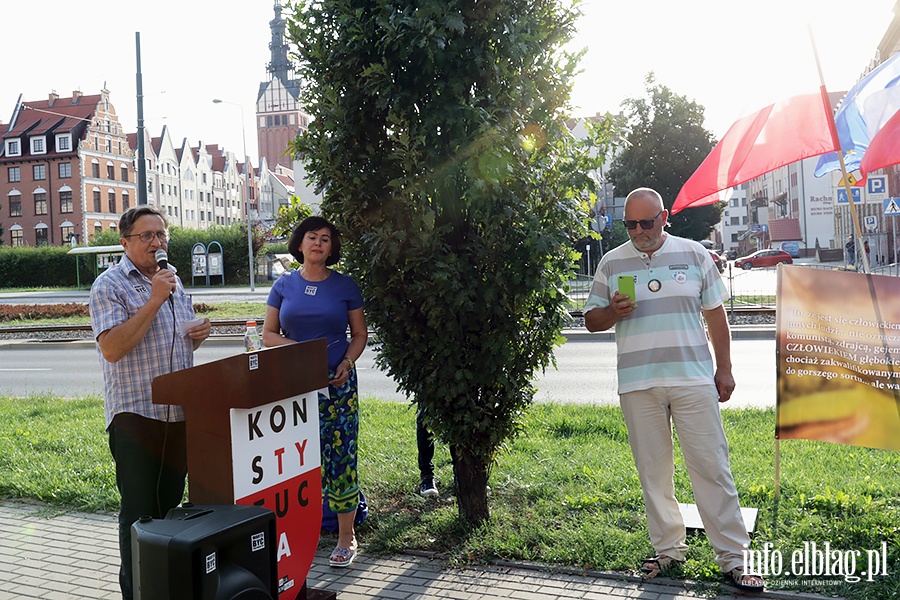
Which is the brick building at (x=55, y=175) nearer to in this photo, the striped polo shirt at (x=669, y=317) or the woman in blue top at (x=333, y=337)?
the woman in blue top at (x=333, y=337)

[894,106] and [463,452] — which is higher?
[894,106]

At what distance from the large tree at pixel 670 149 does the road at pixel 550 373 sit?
36.0m

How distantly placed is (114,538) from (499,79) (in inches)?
157

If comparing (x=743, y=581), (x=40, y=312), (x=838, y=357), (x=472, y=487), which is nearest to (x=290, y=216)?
(x=472, y=487)

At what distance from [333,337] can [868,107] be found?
5.10 meters

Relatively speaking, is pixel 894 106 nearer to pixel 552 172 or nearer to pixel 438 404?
pixel 552 172

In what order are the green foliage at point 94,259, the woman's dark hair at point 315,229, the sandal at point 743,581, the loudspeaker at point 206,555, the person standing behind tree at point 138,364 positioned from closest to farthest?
the loudspeaker at point 206,555 < the person standing behind tree at point 138,364 < the sandal at point 743,581 < the woman's dark hair at point 315,229 < the green foliage at point 94,259

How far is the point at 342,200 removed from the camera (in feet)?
16.3

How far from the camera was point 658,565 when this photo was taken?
4336 millimetres

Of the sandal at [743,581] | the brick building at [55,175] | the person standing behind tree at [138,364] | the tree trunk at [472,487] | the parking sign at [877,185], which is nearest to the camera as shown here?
the person standing behind tree at [138,364]

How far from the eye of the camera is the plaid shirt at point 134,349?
364 centimetres

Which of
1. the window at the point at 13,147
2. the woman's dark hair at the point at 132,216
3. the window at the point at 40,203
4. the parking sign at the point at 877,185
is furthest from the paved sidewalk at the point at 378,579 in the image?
the window at the point at 13,147

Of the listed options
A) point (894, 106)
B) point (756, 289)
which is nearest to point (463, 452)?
point (894, 106)

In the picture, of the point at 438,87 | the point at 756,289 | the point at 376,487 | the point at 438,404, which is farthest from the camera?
the point at 756,289
